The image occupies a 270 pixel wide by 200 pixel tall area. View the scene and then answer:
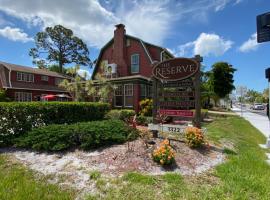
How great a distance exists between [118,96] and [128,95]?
117cm

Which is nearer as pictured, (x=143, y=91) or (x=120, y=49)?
(x=143, y=91)

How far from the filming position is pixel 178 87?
23.5 feet

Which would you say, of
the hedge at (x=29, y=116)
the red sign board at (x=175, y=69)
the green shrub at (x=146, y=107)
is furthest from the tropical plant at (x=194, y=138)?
the green shrub at (x=146, y=107)

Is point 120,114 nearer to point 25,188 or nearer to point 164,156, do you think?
point 164,156

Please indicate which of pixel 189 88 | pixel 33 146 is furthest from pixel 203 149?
pixel 33 146

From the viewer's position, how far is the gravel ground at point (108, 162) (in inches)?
174

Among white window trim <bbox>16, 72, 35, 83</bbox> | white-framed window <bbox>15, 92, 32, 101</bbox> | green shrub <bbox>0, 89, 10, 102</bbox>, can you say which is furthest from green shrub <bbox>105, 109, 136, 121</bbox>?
white window trim <bbox>16, 72, 35, 83</bbox>

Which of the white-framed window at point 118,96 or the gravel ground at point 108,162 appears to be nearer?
the gravel ground at point 108,162

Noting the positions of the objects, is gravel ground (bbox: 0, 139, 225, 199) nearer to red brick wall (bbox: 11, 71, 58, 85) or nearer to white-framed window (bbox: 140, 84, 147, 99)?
white-framed window (bbox: 140, 84, 147, 99)

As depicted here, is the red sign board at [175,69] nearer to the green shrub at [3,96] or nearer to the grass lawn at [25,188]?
Result: the grass lawn at [25,188]

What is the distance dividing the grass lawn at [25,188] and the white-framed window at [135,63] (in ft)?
61.5

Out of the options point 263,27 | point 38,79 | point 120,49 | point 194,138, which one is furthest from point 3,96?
point 263,27

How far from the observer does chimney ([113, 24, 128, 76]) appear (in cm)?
2280

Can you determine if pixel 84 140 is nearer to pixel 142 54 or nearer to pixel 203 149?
pixel 203 149
